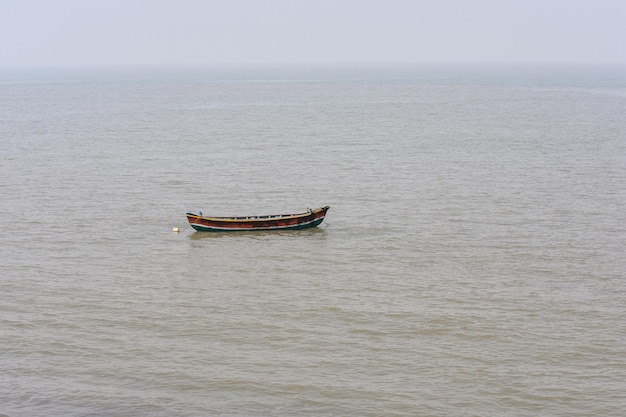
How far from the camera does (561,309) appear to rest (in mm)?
37000

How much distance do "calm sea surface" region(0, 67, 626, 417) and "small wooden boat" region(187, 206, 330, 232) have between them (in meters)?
0.67

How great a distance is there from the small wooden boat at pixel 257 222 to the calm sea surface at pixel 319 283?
2.18 ft

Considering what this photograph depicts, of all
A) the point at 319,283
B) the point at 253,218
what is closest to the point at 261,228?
the point at 253,218

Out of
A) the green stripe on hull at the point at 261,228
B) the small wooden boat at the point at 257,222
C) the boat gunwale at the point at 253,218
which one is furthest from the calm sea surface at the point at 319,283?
the boat gunwale at the point at 253,218

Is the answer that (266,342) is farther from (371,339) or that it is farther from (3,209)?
(3,209)

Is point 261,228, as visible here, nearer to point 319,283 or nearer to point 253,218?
point 253,218

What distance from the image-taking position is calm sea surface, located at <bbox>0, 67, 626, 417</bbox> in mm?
29797

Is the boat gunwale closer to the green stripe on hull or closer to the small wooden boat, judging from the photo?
the small wooden boat

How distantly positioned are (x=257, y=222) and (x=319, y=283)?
1069 centimetres

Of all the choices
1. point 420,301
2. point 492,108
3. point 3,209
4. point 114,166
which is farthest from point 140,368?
point 492,108

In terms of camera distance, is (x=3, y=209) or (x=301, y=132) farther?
(x=301, y=132)

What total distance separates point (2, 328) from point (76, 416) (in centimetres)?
969

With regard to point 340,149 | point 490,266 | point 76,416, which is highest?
point 340,149

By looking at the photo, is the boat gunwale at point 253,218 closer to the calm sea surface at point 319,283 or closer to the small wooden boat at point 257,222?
the small wooden boat at point 257,222
